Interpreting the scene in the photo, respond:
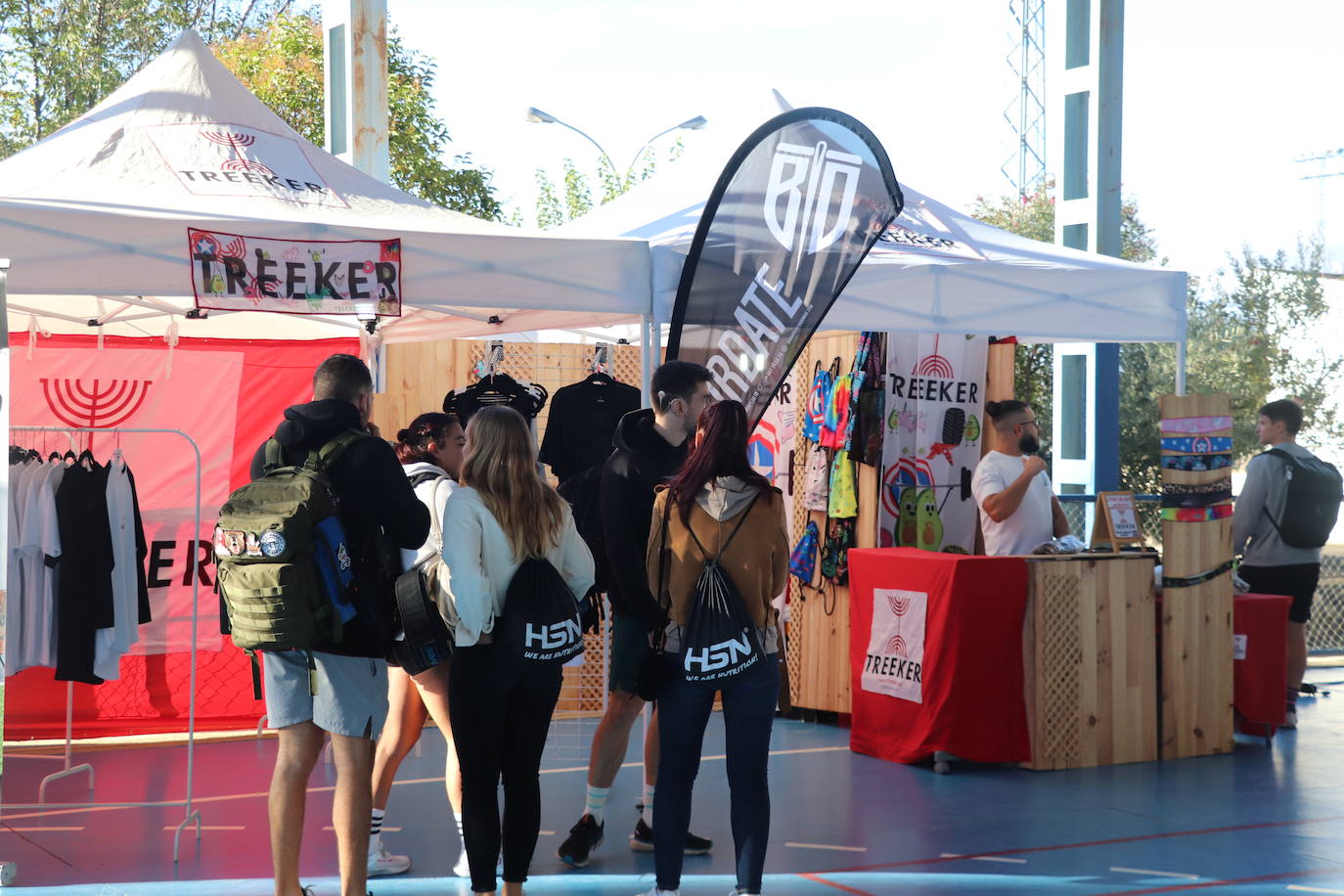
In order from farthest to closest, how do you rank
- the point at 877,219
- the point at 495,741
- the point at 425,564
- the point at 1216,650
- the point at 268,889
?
the point at 1216,650
the point at 877,219
the point at 268,889
the point at 425,564
the point at 495,741

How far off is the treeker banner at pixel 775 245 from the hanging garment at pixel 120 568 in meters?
2.28

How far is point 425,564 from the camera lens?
388cm

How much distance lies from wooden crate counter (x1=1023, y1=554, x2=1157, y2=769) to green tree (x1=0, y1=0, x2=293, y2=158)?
15.9 meters

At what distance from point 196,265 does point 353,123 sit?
4407mm

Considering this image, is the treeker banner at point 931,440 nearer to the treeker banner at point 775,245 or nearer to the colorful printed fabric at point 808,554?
the colorful printed fabric at point 808,554

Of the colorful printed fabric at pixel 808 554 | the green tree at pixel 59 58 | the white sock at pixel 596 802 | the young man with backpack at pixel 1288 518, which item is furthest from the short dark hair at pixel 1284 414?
the green tree at pixel 59 58

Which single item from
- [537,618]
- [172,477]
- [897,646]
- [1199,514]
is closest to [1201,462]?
[1199,514]

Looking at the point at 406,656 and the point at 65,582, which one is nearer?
the point at 406,656

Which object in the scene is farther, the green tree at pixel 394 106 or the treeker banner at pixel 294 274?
the green tree at pixel 394 106

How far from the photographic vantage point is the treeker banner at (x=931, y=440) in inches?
278

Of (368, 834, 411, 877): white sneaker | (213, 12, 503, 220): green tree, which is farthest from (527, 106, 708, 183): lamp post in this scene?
(368, 834, 411, 877): white sneaker

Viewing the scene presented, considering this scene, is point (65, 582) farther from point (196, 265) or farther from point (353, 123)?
point (353, 123)

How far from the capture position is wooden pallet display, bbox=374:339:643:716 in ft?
24.7

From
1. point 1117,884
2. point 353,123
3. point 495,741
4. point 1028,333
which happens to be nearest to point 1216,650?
point 1028,333
